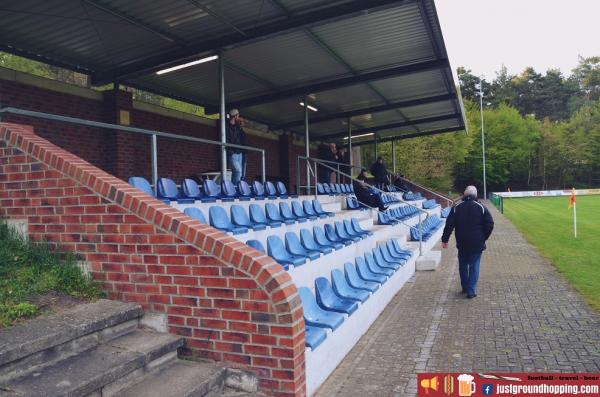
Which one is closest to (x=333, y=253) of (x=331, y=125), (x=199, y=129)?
(x=199, y=129)

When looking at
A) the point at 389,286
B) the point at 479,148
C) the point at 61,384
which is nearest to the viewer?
the point at 61,384

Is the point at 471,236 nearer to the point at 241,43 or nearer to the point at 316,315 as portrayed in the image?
the point at 316,315

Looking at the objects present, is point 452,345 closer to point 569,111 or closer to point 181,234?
point 181,234

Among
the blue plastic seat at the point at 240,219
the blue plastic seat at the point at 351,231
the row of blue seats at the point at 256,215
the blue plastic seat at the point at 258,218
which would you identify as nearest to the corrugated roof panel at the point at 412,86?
the row of blue seats at the point at 256,215

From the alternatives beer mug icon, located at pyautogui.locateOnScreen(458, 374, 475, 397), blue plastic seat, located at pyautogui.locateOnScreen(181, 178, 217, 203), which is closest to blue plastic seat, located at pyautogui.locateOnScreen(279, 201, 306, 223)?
blue plastic seat, located at pyautogui.locateOnScreen(181, 178, 217, 203)

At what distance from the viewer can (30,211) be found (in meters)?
4.23

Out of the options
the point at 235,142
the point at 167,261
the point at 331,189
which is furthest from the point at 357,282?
the point at 331,189

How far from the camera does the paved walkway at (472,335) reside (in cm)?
436

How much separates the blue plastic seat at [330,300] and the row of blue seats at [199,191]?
2.86 meters

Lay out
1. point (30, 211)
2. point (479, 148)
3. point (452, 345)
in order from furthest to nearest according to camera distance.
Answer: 1. point (479, 148)
2. point (452, 345)
3. point (30, 211)

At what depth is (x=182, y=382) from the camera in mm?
3236

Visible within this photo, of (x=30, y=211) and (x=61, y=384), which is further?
(x=30, y=211)

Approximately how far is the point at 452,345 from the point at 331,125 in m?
16.9

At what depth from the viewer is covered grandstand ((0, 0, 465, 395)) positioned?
3625mm
